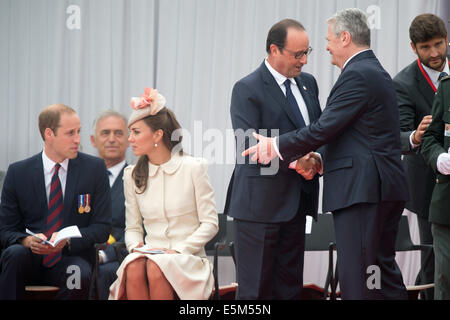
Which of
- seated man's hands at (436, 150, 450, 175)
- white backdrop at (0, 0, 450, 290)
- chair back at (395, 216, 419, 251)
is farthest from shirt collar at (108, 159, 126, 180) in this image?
seated man's hands at (436, 150, 450, 175)

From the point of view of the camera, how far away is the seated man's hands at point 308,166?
3.43 metres

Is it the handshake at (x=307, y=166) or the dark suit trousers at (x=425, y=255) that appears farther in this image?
the dark suit trousers at (x=425, y=255)

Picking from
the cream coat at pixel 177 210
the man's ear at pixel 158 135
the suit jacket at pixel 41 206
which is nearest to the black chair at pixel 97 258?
the suit jacket at pixel 41 206

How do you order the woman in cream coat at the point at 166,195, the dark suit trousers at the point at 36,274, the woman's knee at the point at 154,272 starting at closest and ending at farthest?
the woman's knee at the point at 154,272 < the dark suit trousers at the point at 36,274 < the woman in cream coat at the point at 166,195

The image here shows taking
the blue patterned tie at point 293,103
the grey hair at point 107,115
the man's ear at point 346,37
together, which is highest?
the man's ear at point 346,37

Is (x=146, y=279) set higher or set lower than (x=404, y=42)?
lower

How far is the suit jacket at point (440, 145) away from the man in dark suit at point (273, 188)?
677 millimetres

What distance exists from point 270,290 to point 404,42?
10.8 ft

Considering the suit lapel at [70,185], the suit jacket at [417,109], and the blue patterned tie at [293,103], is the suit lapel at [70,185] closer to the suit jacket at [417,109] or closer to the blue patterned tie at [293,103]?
the blue patterned tie at [293,103]

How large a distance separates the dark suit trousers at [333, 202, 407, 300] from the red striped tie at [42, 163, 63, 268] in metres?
2.00

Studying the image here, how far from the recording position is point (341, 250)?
10.6 ft

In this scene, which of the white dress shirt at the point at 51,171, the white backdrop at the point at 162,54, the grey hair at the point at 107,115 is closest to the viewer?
the white dress shirt at the point at 51,171
